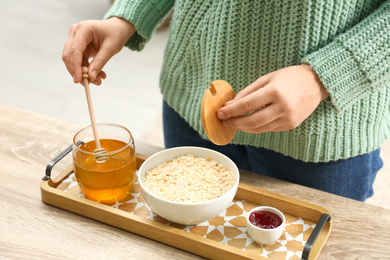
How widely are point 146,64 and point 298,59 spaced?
2524mm

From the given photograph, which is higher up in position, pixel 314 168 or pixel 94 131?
pixel 94 131

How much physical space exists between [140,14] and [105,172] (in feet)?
1.52

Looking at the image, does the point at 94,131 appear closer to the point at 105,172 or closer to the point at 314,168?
the point at 105,172

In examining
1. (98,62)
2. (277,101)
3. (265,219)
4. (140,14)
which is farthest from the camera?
(140,14)

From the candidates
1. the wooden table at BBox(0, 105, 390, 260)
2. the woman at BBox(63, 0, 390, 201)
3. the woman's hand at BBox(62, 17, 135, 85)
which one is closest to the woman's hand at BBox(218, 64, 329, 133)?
the woman at BBox(63, 0, 390, 201)

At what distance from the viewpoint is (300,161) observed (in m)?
1.23

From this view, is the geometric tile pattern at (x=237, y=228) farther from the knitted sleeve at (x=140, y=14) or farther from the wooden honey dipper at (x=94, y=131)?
the knitted sleeve at (x=140, y=14)

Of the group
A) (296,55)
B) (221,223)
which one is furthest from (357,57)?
(221,223)


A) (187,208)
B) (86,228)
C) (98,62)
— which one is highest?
(98,62)

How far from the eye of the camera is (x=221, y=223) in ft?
3.46

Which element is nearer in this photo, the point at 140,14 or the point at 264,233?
the point at 264,233

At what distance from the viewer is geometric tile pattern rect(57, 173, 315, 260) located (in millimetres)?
985

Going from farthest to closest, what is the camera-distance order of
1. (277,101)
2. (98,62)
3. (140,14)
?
(140,14)
(98,62)
(277,101)

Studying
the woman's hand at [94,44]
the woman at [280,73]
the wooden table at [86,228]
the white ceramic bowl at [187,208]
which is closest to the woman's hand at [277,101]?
the woman at [280,73]
